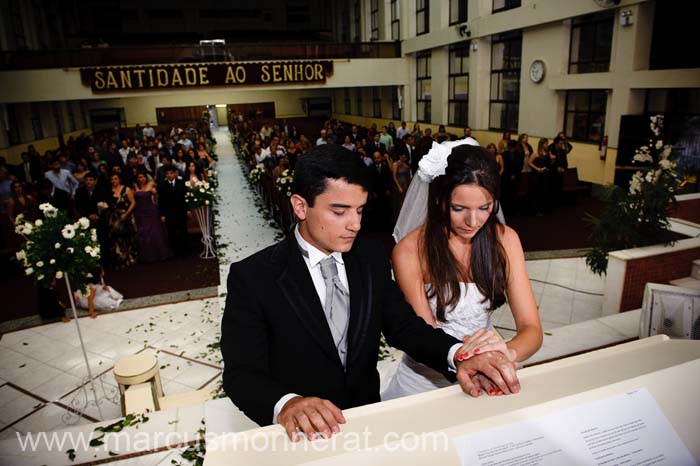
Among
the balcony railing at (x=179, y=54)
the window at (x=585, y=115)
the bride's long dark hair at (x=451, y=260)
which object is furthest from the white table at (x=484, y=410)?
the balcony railing at (x=179, y=54)

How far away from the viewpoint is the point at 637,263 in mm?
4859

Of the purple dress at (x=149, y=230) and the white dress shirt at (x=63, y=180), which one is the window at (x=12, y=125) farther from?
the purple dress at (x=149, y=230)

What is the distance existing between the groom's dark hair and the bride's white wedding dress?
101cm

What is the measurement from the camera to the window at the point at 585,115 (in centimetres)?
1061

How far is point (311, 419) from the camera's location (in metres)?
1.15

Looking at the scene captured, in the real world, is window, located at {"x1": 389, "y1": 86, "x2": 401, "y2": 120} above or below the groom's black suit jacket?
above

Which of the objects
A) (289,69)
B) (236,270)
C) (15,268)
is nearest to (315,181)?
(236,270)

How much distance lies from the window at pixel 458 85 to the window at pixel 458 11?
2.51ft

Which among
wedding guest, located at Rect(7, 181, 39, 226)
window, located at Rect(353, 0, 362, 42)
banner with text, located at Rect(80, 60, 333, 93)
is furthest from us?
window, located at Rect(353, 0, 362, 42)

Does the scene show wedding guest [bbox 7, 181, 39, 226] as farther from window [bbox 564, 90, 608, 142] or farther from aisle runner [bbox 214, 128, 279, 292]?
window [bbox 564, 90, 608, 142]

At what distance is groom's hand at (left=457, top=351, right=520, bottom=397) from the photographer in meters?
1.25

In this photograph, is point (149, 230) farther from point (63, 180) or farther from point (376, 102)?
point (376, 102)

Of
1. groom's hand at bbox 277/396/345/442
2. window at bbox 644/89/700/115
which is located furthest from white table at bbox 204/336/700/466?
window at bbox 644/89/700/115

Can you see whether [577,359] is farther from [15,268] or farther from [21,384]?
[15,268]
